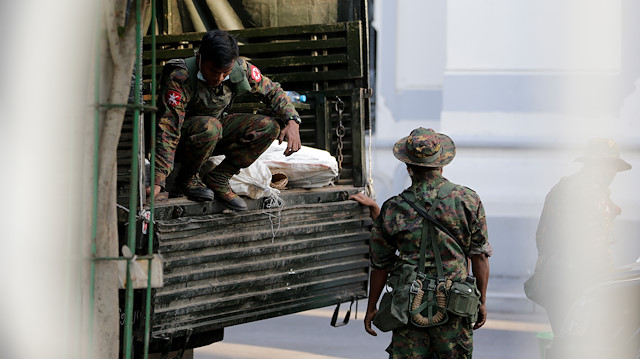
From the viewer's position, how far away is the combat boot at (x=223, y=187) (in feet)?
13.3

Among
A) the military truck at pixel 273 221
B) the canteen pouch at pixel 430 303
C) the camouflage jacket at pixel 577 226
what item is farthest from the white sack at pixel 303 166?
the camouflage jacket at pixel 577 226

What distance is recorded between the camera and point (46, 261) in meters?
2.64

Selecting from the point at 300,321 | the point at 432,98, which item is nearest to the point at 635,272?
the point at 300,321

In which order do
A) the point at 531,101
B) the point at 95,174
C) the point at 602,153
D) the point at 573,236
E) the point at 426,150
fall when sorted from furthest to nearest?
1. the point at 531,101
2. the point at 602,153
3. the point at 573,236
4. the point at 426,150
5. the point at 95,174

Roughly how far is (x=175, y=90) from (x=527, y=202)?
6930mm

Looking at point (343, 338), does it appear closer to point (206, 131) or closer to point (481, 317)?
point (481, 317)

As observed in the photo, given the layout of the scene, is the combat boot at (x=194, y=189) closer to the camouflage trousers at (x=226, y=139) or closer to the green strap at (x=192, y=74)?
the camouflage trousers at (x=226, y=139)

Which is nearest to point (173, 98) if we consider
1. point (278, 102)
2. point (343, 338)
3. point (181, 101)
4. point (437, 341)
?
point (181, 101)

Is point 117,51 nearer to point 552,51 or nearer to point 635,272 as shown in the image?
point 635,272

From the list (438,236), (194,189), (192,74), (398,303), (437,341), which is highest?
(192,74)

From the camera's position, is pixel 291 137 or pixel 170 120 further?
pixel 291 137

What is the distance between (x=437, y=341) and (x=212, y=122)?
1.40m

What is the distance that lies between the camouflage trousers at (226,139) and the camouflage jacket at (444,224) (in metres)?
0.66

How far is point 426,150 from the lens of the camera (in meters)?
4.12
